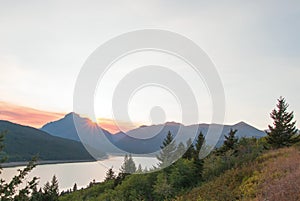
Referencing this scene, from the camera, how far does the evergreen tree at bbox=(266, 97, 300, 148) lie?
39062mm

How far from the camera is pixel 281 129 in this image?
39219 millimetres

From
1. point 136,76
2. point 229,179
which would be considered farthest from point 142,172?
point 229,179

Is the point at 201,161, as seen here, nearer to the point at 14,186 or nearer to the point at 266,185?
the point at 266,185

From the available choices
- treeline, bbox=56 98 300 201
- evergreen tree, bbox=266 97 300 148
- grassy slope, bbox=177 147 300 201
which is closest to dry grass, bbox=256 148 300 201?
grassy slope, bbox=177 147 300 201

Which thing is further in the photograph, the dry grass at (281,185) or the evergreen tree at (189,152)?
the evergreen tree at (189,152)

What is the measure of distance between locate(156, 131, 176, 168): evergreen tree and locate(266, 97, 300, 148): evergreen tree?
1707cm

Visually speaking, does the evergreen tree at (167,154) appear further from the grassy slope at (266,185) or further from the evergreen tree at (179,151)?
the grassy slope at (266,185)

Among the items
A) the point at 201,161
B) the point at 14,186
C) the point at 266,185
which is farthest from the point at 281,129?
the point at 14,186

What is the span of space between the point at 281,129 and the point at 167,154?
805 inches

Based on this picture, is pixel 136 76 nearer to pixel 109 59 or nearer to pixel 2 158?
pixel 109 59

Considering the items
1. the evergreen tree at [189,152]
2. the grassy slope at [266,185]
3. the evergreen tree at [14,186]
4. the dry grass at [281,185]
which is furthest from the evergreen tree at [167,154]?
the evergreen tree at [14,186]

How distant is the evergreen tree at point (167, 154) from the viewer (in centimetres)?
5010

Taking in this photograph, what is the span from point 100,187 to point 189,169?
39.9m

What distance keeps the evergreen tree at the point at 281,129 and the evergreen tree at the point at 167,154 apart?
672 inches
